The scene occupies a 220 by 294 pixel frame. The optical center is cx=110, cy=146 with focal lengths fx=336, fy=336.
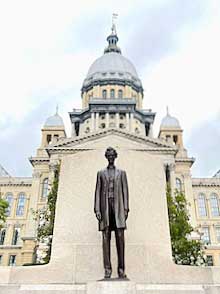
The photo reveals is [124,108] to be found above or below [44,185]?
above

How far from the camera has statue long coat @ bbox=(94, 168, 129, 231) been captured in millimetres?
6195

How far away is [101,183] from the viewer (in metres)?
6.54

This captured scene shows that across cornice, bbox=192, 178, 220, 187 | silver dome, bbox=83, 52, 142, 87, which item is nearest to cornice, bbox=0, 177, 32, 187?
silver dome, bbox=83, 52, 142, 87

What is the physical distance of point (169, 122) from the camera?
67.6 metres

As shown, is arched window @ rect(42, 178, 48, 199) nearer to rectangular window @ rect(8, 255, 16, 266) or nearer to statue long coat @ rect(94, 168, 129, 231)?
rectangular window @ rect(8, 255, 16, 266)

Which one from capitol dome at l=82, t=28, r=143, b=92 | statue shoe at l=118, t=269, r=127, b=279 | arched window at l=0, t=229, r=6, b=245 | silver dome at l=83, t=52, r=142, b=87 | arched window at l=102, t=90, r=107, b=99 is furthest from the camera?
silver dome at l=83, t=52, r=142, b=87

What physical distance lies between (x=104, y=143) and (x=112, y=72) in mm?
36942

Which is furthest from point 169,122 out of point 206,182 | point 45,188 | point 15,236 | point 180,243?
point 180,243

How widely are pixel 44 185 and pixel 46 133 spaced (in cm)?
1225

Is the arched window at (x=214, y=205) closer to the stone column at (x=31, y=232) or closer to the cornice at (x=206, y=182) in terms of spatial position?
the cornice at (x=206, y=182)

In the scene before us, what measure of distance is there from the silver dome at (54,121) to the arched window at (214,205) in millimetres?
32109

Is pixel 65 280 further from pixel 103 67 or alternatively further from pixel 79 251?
pixel 103 67

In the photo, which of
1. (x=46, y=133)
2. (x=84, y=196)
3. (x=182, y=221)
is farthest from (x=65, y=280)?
(x=46, y=133)

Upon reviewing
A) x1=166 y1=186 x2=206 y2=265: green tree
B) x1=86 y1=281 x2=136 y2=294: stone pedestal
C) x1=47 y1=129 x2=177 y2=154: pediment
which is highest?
x1=47 y1=129 x2=177 y2=154: pediment
